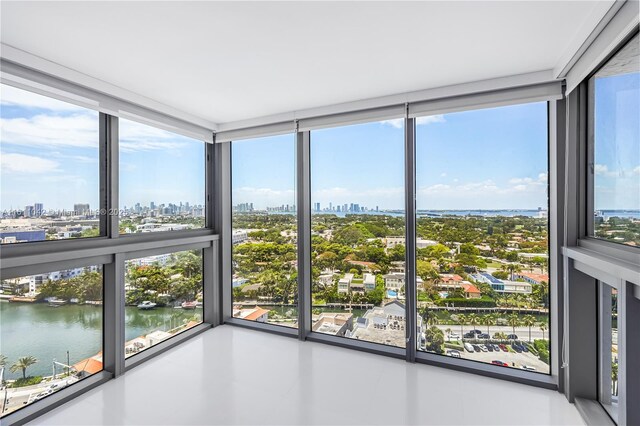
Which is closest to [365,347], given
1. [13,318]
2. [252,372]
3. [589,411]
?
[252,372]

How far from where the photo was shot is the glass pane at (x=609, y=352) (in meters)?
1.78

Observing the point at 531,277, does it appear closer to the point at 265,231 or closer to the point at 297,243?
the point at 297,243

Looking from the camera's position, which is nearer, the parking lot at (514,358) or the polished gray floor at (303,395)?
the polished gray floor at (303,395)

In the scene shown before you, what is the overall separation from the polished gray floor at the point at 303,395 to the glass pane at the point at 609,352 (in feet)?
0.67

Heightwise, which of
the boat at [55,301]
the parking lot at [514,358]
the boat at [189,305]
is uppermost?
the boat at [55,301]

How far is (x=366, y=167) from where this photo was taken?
283 cm

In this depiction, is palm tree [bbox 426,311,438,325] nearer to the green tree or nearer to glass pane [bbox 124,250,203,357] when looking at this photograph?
the green tree

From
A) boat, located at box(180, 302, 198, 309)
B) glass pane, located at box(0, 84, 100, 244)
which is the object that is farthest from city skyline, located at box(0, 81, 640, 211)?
boat, located at box(180, 302, 198, 309)

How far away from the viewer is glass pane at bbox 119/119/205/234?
2.61 m

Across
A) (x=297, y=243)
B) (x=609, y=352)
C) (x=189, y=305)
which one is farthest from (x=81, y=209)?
(x=609, y=352)

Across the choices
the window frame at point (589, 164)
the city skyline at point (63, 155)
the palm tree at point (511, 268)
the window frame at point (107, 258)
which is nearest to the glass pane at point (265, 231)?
the window frame at point (107, 258)

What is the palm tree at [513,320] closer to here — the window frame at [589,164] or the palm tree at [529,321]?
the palm tree at [529,321]

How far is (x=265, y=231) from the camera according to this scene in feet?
11.0

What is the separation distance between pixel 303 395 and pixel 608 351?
2.00m
